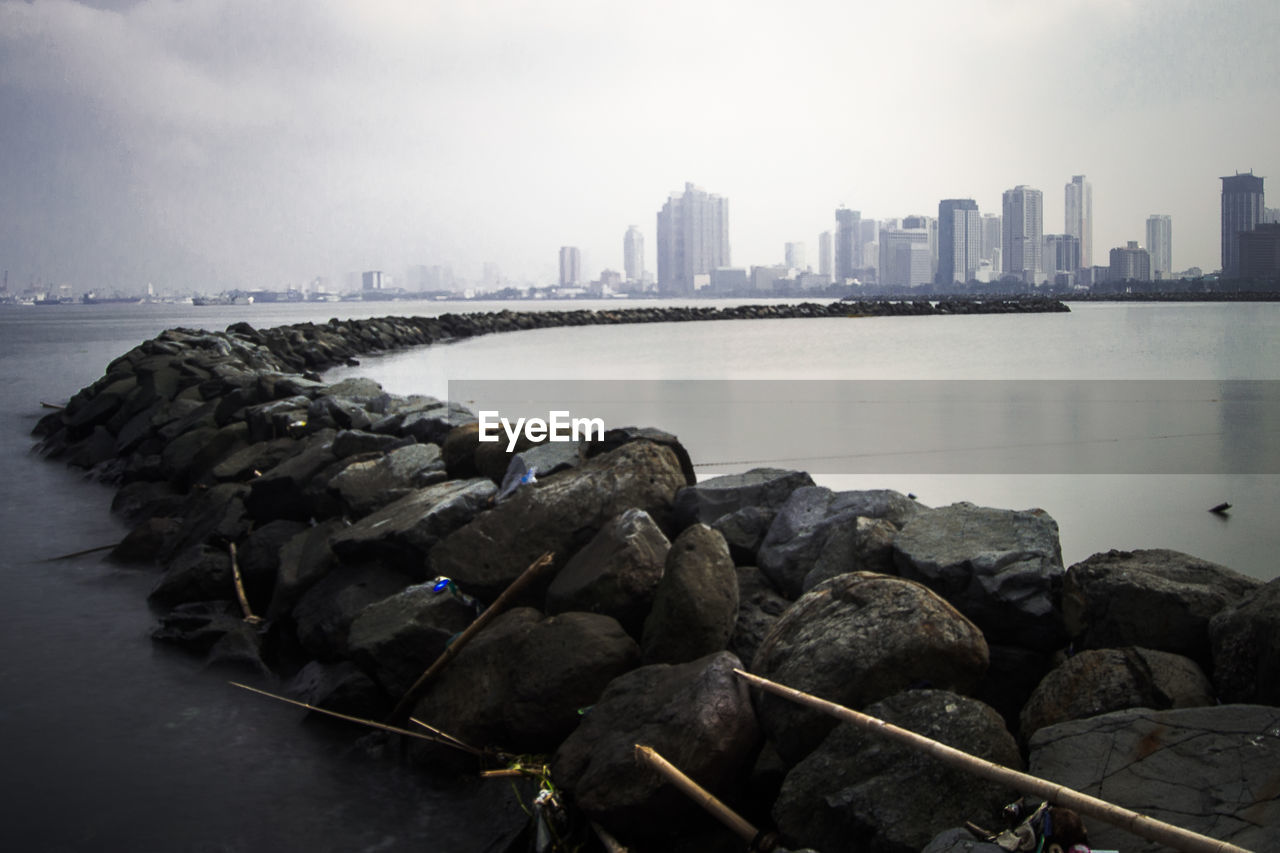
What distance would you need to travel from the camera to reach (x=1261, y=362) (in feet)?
49.1

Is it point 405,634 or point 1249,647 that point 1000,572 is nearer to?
point 1249,647

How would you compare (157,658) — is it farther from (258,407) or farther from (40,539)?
(258,407)

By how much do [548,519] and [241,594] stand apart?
2.10 metres

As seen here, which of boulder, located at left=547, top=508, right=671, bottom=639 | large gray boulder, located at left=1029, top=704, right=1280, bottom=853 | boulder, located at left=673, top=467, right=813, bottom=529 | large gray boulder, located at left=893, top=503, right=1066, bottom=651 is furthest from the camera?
boulder, located at left=673, top=467, right=813, bottom=529

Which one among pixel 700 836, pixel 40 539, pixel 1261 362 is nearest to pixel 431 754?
pixel 700 836

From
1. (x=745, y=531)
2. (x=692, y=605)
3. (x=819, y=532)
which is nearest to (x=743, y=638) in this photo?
(x=692, y=605)

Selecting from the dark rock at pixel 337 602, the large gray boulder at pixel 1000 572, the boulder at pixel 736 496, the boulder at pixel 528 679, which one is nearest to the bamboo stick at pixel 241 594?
the dark rock at pixel 337 602

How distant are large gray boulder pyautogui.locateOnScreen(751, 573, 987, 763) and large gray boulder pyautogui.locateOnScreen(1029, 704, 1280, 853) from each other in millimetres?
352

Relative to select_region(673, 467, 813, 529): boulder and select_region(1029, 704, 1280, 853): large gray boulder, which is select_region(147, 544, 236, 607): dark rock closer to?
select_region(673, 467, 813, 529): boulder

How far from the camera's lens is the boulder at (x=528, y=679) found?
3.59 m

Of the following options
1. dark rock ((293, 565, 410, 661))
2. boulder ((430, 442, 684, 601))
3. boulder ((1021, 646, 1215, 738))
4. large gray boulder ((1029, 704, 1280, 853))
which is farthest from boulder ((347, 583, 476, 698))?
large gray boulder ((1029, 704, 1280, 853))

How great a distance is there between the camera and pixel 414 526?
195 inches

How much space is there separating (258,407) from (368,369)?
1009cm

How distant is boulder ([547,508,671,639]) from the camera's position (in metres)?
3.96
